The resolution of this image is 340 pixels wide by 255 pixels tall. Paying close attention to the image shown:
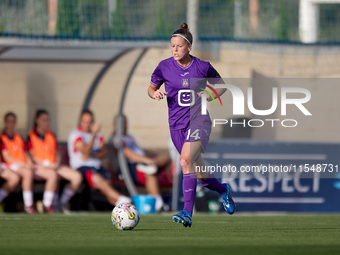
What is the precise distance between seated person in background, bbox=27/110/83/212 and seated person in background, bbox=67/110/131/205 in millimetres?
189

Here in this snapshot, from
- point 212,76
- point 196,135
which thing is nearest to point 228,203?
point 196,135

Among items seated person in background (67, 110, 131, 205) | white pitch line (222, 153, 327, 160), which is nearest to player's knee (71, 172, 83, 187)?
seated person in background (67, 110, 131, 205)

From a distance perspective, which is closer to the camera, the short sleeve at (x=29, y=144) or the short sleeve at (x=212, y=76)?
the short sleeve at (x=212, y=76)

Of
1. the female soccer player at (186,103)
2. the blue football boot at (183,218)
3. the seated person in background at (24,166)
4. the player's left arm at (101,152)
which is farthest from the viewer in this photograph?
the player's left arm at (101,152)

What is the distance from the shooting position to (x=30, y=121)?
1038cm

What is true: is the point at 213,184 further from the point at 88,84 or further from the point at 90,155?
the point at 88,84

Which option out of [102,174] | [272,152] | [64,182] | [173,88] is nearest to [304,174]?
[272,152]

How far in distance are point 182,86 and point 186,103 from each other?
0.17 metres

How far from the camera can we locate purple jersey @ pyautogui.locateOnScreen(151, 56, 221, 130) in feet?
18.5

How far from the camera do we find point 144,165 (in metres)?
9.98

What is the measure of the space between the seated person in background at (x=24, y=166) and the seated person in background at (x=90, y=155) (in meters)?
0.53

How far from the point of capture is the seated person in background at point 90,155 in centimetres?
948

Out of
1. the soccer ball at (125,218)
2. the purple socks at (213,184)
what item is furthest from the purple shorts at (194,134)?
the soccer ball at (125,218)

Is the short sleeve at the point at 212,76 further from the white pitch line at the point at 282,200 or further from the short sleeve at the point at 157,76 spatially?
the white pitch line at the point at 282,200
